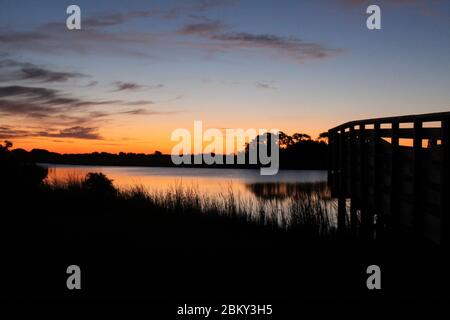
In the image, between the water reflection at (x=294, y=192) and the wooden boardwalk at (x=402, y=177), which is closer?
the wooden boardwalk at (x=402, y=177)

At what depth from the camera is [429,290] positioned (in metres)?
6.32

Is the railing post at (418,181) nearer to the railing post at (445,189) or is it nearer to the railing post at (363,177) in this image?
the railing post at (445,189)

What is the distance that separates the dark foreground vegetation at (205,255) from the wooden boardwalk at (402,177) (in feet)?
2.00

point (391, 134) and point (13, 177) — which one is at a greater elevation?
point (391, 134)

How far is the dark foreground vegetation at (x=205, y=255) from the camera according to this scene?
5.85 meters

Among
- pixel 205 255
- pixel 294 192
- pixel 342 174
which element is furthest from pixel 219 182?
pixel 205 255

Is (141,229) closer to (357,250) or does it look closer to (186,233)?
(186,233)

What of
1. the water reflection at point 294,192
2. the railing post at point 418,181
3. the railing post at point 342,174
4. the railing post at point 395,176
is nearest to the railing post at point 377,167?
the railing post at point 395,176

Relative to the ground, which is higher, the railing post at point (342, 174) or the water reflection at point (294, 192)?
the railing post at point (342, 174)

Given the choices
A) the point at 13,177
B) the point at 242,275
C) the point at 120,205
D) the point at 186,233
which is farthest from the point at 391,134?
the point at 13,177

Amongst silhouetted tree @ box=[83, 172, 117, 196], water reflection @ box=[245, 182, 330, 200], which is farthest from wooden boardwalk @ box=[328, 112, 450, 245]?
silhouetted tree @ box=[83, 172, 117, 196]

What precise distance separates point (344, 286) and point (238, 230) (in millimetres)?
5095

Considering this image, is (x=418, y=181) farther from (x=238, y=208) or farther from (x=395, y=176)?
(x=238, y=208)
